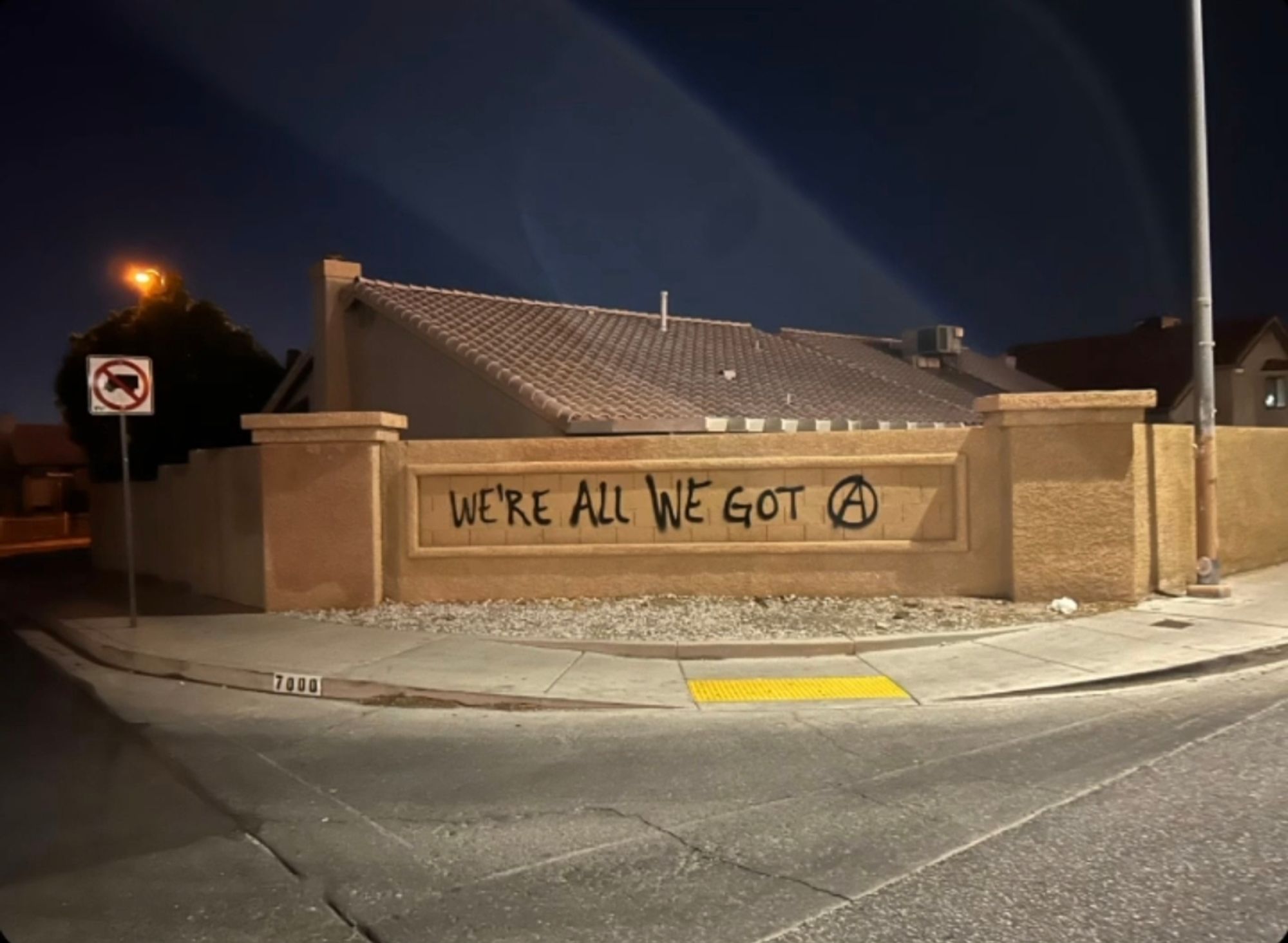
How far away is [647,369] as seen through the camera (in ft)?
54.7

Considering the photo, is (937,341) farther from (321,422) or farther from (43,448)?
(43,448)

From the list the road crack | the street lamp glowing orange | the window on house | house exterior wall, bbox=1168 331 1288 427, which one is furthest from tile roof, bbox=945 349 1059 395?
the road crack

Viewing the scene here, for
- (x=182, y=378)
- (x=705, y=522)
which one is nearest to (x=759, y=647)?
(x=705, y=522)

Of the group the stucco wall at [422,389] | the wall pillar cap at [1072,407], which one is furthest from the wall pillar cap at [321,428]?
the wall pillar cap at [1072,407]

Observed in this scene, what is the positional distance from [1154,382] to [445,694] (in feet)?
104

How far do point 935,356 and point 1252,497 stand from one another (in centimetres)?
1273

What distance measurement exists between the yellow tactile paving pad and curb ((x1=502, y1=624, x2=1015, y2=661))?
815 mm

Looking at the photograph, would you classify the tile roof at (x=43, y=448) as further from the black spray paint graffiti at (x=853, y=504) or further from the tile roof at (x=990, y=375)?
the black spray paint graffiti at (x=853, y=504)

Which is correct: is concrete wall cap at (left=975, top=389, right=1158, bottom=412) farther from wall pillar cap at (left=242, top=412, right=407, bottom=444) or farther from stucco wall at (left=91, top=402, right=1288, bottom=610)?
wall pillar cap at (left=242, top=412, right=407, bottom=444)

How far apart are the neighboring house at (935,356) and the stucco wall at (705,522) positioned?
11.6 metres

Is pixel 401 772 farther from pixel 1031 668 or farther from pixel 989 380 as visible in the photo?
pixel 989 380

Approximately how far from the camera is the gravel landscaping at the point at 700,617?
10.3 metres

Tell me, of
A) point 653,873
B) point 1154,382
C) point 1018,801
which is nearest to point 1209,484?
point 1018,801

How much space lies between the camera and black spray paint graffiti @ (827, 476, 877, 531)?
1195 centimetres
